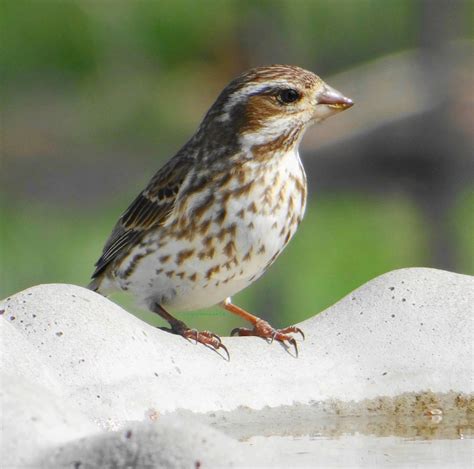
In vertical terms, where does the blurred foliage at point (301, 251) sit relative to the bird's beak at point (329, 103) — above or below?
below

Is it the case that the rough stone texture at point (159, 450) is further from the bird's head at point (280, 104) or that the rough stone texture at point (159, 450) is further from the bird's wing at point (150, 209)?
the bird's head at point (280, 104)

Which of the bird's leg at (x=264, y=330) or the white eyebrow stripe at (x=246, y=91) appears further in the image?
the white eyebrow stripe at (x=246, y=91)

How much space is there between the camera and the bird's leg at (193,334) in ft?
18.7

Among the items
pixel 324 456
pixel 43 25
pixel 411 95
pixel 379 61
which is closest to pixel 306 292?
pixel 411 95

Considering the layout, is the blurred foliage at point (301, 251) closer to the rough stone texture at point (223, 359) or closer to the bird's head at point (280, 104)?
the bird's head at point (280, 104)

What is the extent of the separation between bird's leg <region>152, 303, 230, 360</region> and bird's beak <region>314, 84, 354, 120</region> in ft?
3.41

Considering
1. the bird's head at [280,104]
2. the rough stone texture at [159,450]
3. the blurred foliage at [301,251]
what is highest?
the bird's head at [280,104]

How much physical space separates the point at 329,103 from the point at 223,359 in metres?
1.45

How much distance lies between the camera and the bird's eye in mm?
6559

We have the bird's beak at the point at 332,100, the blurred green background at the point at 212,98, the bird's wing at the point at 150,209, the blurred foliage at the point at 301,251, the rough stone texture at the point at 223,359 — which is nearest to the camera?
the rough stone texture at the point at 223,359

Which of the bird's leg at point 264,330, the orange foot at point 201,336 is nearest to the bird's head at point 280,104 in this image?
the bird's leg at point 264,330

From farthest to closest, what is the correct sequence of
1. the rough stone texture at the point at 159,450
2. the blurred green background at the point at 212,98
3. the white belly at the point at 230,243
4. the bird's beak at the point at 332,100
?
the blurred green background at the point at 212,98, the bird's beak at the point at 332,100, the white belly at the point at 230,243, the rough stone texture at the point at 159,450

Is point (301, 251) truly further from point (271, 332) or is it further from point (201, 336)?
point (201, 336)

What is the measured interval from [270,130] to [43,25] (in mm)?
11287
